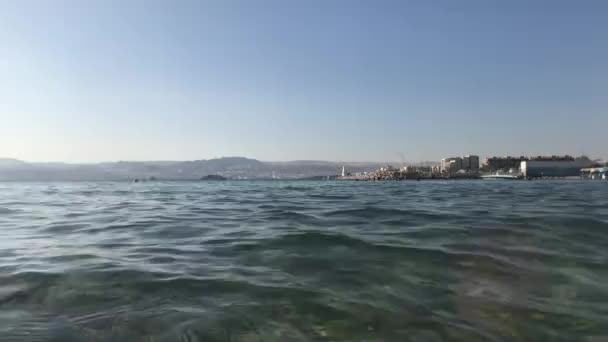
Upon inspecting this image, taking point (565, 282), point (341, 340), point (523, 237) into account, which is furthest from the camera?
point (523, 237)

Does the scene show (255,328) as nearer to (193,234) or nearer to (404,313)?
(404,313)

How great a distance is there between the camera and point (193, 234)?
654 centimetres

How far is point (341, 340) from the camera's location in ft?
7.66

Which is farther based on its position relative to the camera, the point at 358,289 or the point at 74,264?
the point at 74,264

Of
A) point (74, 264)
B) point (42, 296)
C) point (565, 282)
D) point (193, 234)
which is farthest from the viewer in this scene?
point (193, 234)

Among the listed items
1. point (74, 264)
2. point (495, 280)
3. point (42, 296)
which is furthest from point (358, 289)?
point (74, 264)

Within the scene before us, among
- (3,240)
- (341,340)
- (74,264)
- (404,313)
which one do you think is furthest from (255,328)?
(3,240)

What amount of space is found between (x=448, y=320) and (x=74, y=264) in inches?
172

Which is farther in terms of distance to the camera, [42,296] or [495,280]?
[495,280]

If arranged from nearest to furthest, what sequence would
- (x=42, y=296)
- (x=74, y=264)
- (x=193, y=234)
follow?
(x=42, y=296)
(x=74, y=264)
(x=193, y=234)

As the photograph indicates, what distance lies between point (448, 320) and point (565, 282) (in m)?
1.83

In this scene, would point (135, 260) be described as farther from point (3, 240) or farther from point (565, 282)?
point (565, 282)

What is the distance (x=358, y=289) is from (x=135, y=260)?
3029mm

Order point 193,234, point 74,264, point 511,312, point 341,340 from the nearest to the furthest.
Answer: point 341,340 < point 511,312 < point 74,264 < point 193,234
